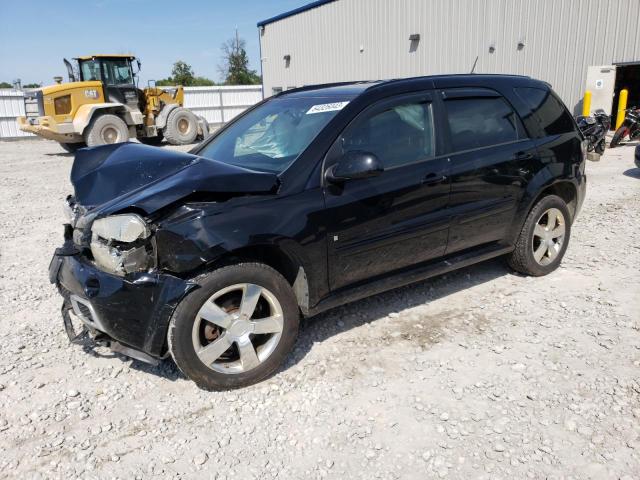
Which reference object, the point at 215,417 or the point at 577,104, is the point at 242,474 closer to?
the point at 215,417

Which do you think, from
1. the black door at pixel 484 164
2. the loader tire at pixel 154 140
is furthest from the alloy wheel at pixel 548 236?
the loader tire at pixel 154 140

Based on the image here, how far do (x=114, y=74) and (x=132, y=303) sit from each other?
15171 mm

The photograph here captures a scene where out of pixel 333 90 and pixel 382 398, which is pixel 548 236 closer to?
pixel 333 90

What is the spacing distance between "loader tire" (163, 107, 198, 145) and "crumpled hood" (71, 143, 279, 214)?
13887 mm

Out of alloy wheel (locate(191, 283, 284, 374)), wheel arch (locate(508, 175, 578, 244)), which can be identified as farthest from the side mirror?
wheel arch (locate(508, 175, 578, 244))

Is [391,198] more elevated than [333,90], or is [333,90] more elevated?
[333,90]

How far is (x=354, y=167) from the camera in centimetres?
311

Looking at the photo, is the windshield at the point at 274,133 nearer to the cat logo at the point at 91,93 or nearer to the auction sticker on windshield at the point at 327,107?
the auction sticker on windshield at the point at 327,107

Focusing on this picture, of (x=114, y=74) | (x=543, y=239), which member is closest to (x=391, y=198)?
(x=543, y=239)

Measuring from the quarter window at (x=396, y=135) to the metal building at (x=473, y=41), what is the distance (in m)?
12.0

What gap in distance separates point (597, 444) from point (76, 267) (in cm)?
294

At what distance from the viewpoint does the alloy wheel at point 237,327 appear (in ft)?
9.34

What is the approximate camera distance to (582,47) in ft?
46.1

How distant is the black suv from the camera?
2.78 m
